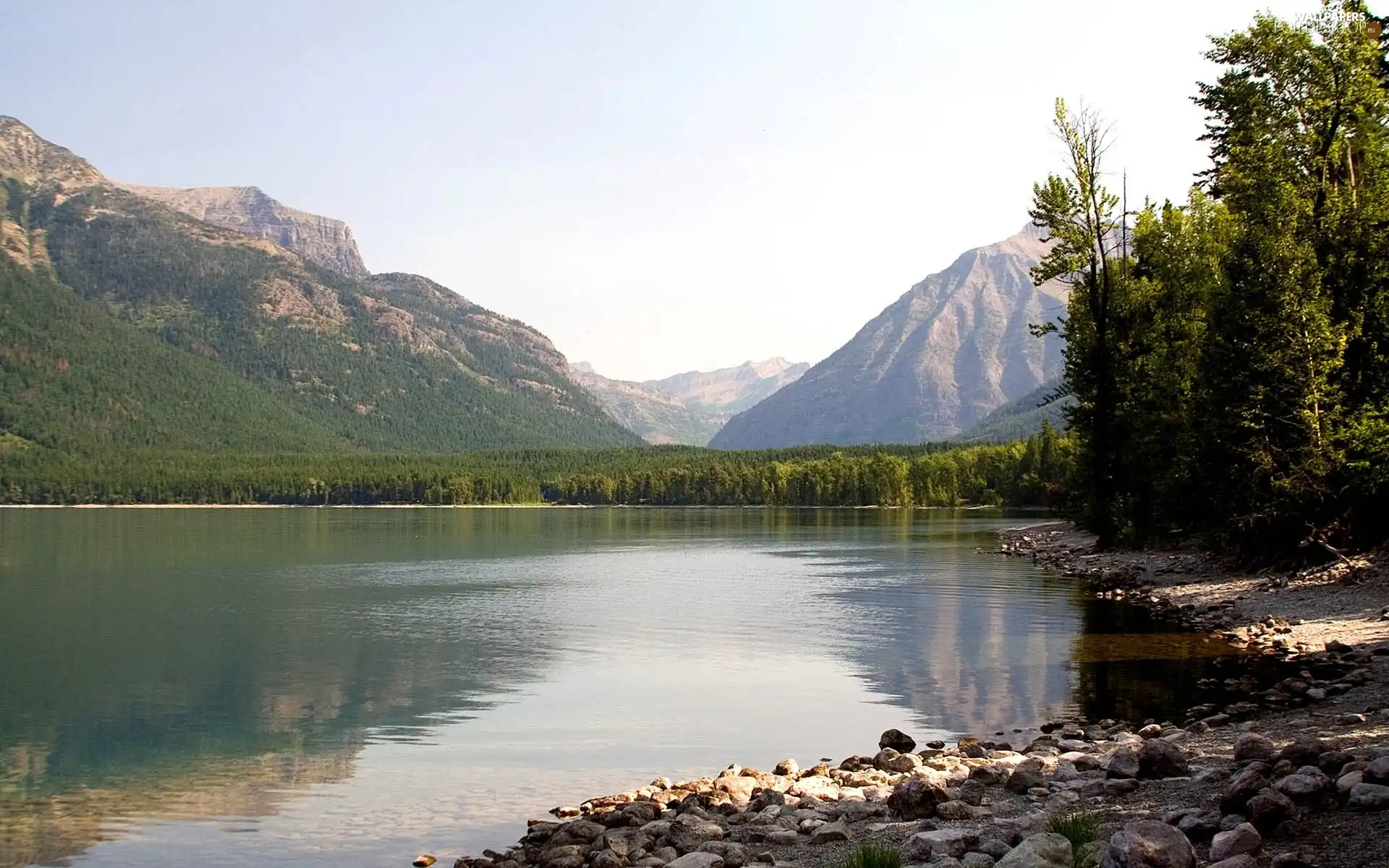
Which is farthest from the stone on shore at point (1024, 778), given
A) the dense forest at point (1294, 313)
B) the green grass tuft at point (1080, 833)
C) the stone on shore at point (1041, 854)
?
the dense forest at point (1294, 313)

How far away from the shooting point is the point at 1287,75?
142 feet

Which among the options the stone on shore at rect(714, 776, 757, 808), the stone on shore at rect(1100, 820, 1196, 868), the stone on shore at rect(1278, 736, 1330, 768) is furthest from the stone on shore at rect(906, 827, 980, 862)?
the stone on shore at rect(714, 776, 757, 808)

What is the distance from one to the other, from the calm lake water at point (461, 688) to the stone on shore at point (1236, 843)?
39.4 ft

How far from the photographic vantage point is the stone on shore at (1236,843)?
39.0 feet

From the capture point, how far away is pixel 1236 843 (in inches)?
471

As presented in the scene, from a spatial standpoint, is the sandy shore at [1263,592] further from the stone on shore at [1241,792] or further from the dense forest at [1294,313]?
the stone on shore at [1241,792]

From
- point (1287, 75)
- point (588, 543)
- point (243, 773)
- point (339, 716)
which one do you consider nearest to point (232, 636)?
point (339, 716)

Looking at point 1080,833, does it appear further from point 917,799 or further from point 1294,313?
point 1294,313

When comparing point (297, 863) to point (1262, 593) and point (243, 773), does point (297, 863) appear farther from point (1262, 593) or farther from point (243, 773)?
A: point (1262, 593)

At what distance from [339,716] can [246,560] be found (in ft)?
219

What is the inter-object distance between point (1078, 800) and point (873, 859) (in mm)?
4878

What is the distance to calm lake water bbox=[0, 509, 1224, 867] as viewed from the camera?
72.3 ft

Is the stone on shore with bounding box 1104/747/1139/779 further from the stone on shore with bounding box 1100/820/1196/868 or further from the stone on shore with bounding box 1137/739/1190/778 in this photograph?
the stone on shore with bounding box 1100/820/1196/868

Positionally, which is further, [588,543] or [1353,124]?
[588,543]
